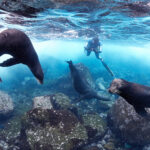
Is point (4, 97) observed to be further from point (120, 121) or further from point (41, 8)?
point (120, 121)

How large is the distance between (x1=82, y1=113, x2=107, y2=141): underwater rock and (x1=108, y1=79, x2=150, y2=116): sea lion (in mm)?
4760

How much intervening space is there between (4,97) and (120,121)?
7.96 metres

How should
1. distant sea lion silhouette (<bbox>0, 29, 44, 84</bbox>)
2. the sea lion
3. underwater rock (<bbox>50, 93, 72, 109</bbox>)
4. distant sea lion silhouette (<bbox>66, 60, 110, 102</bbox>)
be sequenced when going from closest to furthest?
distant sea lion silhouette (<bbox>0, 29, 44, 84</bbox>) → the sea lion → underwater rock (<bbox>50, 93, 72, 109</bbox>) → distant sea lion silhouette (<bbox>66, 60, 110, 102</bbox>)

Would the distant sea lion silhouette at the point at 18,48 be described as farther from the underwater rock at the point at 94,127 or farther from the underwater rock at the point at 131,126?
the underwater rock at the point at 131,126

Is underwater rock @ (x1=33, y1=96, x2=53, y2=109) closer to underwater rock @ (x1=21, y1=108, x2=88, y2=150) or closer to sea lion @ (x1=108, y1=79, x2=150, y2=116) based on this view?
underwater rock @ (x1=21, y1=108, x2=88, y2=150)

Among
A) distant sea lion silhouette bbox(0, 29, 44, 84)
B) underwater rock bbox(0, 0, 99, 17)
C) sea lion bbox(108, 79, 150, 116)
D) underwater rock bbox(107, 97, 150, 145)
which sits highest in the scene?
underwater rock bbox(0, 0, 99, 17)

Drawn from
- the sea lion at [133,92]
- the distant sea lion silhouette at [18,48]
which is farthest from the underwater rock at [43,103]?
the sea lion at [133,92]

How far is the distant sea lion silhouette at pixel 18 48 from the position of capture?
359cm

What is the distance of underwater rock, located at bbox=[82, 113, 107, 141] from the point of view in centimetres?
883

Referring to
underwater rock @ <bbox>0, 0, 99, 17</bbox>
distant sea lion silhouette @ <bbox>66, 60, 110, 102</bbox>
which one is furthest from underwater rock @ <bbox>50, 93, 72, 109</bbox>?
underwater rock @ <bbox>0, 0, 99, 17</bbox>

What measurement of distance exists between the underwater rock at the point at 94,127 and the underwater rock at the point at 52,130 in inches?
39.8

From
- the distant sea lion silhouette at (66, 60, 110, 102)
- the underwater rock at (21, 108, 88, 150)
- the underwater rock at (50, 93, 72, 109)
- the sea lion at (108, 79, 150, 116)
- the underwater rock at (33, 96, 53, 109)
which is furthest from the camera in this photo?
the distant sea lion silhouette at (66, 60, 110, 102)

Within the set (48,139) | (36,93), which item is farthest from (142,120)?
(36,93)

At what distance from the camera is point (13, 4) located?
969 centimetres
